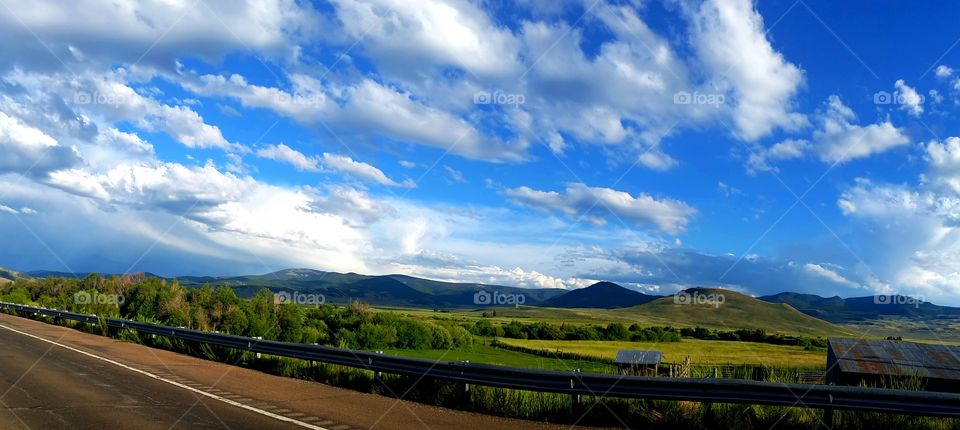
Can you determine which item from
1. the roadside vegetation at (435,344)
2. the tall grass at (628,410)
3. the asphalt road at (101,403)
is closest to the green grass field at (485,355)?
the roadside vegetation at (435,344)

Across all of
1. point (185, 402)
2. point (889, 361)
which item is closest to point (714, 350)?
point (889, 361)

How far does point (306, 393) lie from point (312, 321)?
275 ft

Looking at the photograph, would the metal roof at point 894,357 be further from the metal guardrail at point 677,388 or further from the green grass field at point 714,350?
the green grass field at point 714,350

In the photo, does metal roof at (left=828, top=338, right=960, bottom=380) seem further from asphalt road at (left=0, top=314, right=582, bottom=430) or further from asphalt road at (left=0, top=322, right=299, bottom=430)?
asphalt road at (left=0, top=322, right=299, bottom=430)

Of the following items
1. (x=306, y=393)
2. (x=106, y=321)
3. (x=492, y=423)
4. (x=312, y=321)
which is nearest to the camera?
(x=492, y=423)

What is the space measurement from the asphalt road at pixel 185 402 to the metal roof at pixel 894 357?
21.7 m

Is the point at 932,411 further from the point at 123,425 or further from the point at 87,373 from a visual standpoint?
the point at 87,373

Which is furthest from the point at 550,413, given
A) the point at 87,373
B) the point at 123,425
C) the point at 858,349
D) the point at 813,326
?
the point at 813,326

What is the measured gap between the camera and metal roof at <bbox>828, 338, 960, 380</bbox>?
2523cm

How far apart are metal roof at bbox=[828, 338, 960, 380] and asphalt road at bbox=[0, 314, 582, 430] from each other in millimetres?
21698

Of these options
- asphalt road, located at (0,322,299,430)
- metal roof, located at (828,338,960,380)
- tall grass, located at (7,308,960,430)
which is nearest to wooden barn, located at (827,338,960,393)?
metal roof, located at (828,338,960,380)

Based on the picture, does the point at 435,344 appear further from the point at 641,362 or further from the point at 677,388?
the point at 677,388

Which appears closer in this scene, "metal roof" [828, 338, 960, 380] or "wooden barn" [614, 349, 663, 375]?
"wooden barn" [614, 349, 663, 375]

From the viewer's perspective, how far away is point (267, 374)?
15.8 meters
